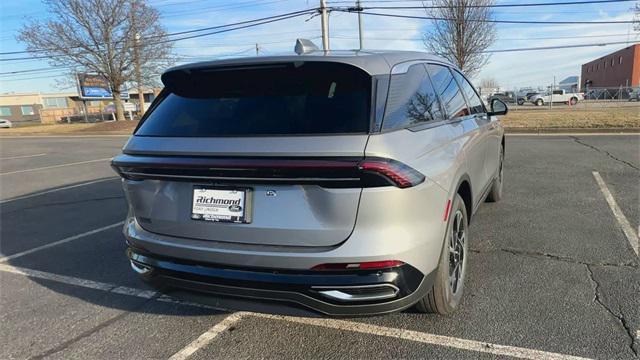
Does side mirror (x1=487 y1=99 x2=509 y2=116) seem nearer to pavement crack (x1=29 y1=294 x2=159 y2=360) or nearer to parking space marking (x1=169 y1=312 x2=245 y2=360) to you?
parking space marking (x1=169 y1=312 x2=245 y2=360)

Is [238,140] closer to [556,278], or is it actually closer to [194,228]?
[194,228]

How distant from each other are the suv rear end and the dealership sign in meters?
43.5

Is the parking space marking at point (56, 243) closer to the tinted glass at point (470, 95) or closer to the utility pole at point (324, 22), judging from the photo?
the tinted glass at point (470, 95)

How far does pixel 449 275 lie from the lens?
2943 mm

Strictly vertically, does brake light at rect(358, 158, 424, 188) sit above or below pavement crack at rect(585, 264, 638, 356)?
above

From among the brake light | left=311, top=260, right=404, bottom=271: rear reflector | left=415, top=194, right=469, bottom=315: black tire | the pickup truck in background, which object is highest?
the brake light

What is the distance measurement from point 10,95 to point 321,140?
4551 inches

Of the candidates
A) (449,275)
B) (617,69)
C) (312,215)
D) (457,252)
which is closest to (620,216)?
(457,252)

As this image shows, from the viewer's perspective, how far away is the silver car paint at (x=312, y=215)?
222 centimetres

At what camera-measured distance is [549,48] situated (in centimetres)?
4181

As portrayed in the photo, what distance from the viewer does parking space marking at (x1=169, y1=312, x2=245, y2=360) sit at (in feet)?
9.10

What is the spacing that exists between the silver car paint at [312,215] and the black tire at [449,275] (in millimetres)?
177

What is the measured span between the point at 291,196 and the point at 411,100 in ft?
3.32

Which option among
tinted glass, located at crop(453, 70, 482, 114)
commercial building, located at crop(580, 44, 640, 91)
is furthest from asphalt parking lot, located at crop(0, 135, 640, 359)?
commercial building, located at crop(580, 44, 640, 91)
